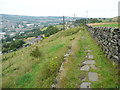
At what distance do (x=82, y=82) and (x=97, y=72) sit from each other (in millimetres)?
1128

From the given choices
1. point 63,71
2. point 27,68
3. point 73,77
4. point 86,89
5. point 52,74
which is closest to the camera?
point 86,89

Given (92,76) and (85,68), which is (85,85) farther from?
(85,68)

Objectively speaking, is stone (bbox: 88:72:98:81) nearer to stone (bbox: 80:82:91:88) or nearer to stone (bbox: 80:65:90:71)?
stone (bbox: 80:82:91:88)

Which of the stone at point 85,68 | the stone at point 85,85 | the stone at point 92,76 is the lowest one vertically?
the stone at point 85,85

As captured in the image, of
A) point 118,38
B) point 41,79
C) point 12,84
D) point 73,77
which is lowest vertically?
point 12,84

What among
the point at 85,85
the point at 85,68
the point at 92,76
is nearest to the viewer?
the point at 85,85

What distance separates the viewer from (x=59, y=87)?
4320 millimetres

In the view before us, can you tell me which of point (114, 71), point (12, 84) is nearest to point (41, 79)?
point (12, 84)

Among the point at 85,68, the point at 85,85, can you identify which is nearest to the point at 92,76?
the point at 85,85

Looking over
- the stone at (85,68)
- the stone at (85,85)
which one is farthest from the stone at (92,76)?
the stone at (85,68)

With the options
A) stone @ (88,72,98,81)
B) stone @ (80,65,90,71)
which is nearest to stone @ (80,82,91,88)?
stone @ (88,72,98,81)

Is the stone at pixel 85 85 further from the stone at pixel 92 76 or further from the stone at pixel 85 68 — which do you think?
the stone at pixel 85 68

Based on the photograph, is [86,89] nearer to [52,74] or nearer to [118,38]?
[52,74]

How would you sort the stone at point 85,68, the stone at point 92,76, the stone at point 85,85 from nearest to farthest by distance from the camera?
1. the stone at point 85,85
2. the stone at point 92,76
3. the stone at point 85,68
